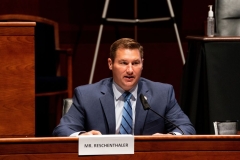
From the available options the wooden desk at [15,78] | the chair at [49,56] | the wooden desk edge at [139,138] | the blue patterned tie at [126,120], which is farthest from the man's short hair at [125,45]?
the chair at [49,56]

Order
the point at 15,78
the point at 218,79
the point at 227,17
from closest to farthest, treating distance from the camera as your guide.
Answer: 1. the point at 15,78
2. the point at 218,79
3. the point at 227,17

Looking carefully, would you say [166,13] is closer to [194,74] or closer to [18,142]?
[194,74]

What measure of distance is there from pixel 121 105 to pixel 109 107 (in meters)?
0.08

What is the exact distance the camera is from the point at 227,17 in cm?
394

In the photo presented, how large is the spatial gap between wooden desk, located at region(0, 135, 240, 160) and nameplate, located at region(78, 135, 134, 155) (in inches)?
0.9

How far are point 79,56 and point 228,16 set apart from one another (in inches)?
77.8

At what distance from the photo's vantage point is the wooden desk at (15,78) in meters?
2.46

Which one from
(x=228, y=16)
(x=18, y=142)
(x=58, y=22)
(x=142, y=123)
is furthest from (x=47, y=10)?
(x=18, y=142)

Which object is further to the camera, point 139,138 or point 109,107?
point 109,107

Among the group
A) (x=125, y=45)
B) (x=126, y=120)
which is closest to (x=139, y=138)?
(x=126, y=120)

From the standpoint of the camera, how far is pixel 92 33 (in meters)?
5.55

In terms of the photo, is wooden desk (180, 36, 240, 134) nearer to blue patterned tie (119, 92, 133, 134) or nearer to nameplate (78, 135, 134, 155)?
blue patterned tie (119, 92, 133, 134)

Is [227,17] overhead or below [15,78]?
overhead

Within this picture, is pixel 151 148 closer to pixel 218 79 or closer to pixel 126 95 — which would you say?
pixel 126 95
